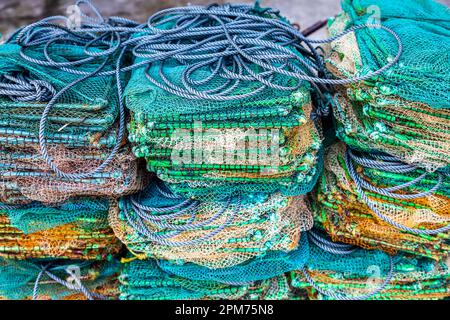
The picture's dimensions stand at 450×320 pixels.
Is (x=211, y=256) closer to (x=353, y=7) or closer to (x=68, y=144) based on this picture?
(x=68, y=144)

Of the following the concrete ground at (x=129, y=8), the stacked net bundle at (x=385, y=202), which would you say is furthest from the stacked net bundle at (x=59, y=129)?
the concrete ground at (x=129, y=8)

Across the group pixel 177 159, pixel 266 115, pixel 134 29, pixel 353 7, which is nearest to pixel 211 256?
pixel 177 159

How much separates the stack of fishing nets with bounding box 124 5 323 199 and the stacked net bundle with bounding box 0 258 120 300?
1.48 ft

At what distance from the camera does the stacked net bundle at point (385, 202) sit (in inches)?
48.2

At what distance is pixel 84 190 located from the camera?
1229mm

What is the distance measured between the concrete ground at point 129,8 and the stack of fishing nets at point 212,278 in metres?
1.82

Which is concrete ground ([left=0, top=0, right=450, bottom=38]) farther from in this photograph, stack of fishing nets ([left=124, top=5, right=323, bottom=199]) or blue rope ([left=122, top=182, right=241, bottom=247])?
blue rope ([left=122, top=182, right=241, bottom=247])

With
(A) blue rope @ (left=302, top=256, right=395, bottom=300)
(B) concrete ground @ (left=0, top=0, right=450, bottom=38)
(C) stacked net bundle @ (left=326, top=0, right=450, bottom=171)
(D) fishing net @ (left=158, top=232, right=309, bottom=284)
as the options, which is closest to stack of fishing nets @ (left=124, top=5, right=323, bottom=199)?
(C) stacked net bundle @ (left=326, top=0, right=450, bottom=171)

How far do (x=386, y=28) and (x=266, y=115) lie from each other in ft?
1.45

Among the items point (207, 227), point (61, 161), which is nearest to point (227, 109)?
point (207, 227)

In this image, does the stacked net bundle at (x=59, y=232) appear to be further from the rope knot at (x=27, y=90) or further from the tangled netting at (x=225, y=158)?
the rope knot at (x=27, y=90)

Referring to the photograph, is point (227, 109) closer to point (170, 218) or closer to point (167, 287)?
point (170, 218)

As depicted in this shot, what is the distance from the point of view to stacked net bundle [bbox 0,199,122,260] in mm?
1283

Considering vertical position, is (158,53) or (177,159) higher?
(158,53)
